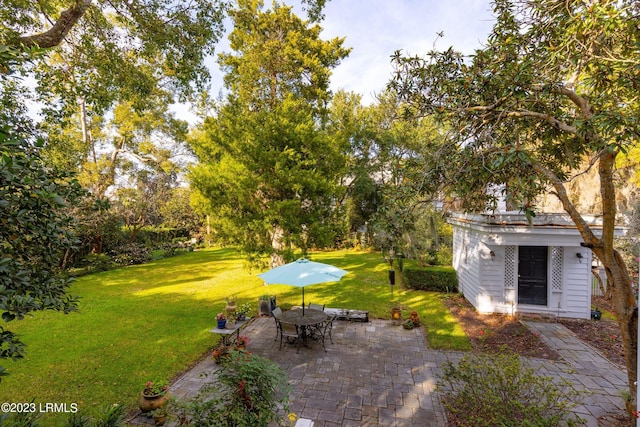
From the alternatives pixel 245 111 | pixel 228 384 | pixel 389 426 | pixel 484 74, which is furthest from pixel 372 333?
pixel 245 111

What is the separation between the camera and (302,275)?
7945 millimetres

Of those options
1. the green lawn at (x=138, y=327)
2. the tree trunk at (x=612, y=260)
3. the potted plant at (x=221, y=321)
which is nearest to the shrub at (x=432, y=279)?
the green lawn at (x=138, y=327)

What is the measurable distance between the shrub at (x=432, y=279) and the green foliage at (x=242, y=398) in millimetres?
11064

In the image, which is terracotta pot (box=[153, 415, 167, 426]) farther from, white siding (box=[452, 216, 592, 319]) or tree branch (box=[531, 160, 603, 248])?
white siding (box=[452, 216, 592, 319])

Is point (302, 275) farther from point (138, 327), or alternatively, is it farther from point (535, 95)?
point (535, 95)

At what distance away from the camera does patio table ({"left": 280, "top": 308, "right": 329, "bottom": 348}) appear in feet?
25.6

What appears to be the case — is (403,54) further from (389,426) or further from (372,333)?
(372,333)

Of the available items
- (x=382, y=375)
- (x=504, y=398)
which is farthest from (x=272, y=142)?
(x=504, y=398)

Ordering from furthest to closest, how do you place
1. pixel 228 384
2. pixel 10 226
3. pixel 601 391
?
pixel 601 391 → pixel 228 384 → pixel 10 226

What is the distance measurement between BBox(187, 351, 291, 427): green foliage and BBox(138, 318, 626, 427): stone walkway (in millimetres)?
1779

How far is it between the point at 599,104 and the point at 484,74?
182cm

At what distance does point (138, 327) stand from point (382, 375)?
7785 millimetres

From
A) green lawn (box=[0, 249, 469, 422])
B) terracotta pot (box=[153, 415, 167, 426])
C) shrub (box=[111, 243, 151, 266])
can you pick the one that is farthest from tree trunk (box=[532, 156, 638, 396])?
shrub (box=[111, 243, 151, 266])

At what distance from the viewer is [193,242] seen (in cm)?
2939
